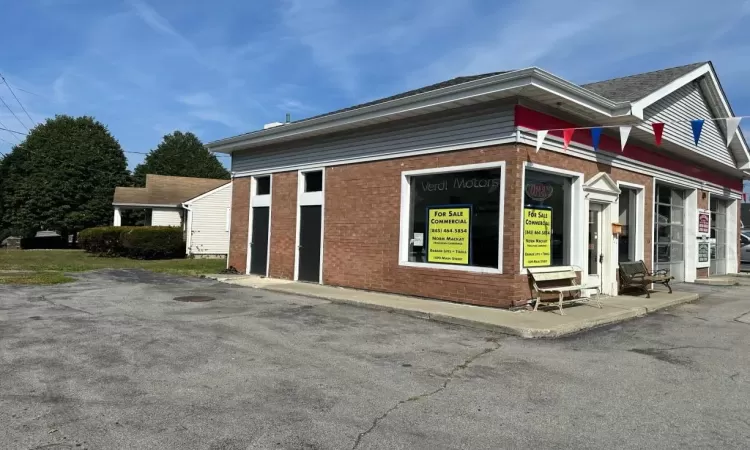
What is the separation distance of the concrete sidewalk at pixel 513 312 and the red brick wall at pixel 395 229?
353 millimetres

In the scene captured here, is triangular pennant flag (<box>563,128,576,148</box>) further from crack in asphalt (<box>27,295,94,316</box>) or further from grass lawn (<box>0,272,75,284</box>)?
grass lawn (<box>0,272,75,284</box>)

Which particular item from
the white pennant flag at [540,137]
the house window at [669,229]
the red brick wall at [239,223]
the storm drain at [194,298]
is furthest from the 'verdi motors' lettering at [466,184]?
the house window at [669,229]

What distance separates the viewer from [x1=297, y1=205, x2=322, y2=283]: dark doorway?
563 inches

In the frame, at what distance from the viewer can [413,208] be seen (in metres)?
11.9

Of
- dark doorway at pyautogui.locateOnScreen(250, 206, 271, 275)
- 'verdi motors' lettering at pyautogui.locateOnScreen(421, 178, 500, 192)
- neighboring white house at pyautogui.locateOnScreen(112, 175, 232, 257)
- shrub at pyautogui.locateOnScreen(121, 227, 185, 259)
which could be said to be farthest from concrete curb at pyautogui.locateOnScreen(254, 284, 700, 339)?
neighboring white house at pyautogui.locateOnScreen(112, 175, 232, 257)

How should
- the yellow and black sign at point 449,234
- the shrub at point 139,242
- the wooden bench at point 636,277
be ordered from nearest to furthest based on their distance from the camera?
the yellow and black sign at point 449,234
the wooden bench at point 636,277
the shrub at point 139,242

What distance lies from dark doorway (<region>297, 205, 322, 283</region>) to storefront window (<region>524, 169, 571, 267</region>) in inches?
234

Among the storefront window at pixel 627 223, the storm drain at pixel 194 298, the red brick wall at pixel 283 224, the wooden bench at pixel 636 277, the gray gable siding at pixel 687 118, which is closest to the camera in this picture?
the storm drain at pixel 194 298

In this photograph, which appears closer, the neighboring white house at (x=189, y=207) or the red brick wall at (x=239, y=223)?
the red brick wall at (x=239, y=223)

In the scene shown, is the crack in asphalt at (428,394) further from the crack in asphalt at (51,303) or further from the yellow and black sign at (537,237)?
the crack in asphalt at (51,303)

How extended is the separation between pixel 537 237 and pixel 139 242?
807 inches

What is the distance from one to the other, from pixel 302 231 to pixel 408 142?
14.7ft

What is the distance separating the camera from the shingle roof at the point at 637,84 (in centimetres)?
→ 1215

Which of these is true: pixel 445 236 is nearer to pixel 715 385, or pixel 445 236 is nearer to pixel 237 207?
pixel 715 385
